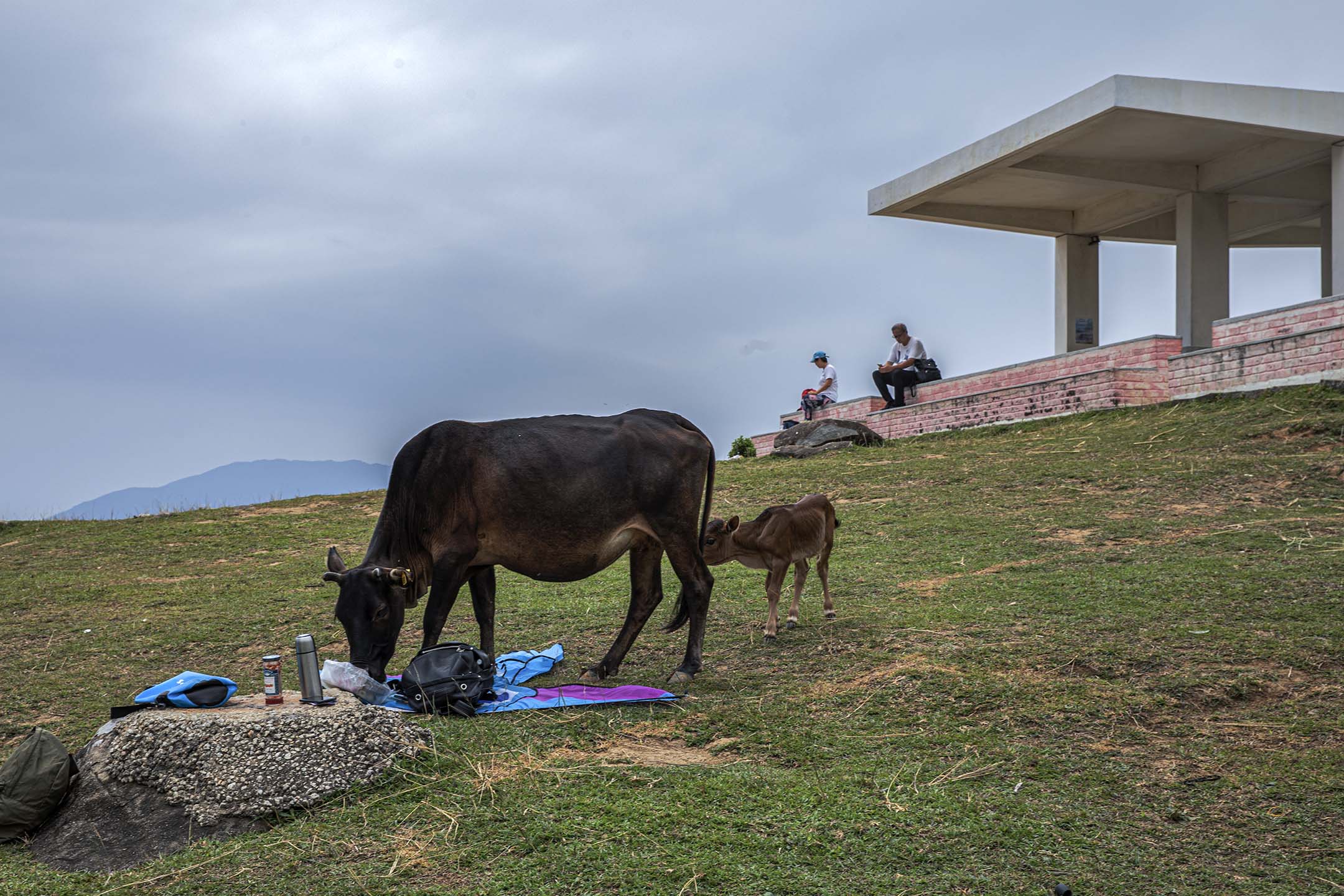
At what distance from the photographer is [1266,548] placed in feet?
32.9

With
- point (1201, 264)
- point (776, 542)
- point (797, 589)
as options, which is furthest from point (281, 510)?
point (1201, 264)

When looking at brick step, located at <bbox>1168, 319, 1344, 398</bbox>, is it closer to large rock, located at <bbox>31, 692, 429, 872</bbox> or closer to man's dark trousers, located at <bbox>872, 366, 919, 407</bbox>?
man's dark trousers, located at <bbox>872, 366, 919, 407</bbox>

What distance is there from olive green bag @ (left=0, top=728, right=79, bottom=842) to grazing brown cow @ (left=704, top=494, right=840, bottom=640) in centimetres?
505

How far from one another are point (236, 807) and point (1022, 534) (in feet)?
30.1

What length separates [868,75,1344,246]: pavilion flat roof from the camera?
864 inches

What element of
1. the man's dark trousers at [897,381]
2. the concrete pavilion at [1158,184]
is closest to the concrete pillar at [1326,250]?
the concrete pavilion at [1158,184]

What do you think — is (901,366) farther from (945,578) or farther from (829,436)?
(945,578)

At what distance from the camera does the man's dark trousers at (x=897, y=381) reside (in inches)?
1009

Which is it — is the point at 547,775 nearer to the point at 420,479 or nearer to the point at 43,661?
the point at 420,479

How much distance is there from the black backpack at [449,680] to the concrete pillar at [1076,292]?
2761 cm

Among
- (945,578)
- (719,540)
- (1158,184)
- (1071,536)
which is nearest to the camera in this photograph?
(719,540)

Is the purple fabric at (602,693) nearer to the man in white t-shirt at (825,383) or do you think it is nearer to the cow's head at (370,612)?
the cow's head at (370,612)

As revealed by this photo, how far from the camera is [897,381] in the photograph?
2578cm

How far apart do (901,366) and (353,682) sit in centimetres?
2042
